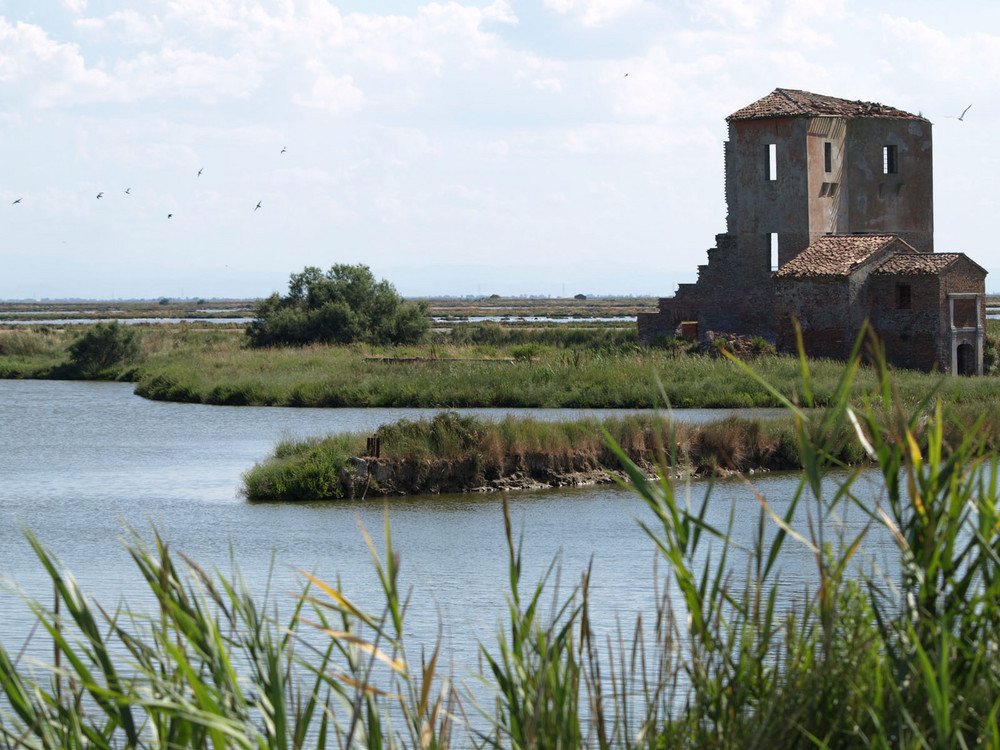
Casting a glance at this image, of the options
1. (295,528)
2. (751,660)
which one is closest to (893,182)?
(295,528)

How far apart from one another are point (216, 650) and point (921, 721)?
250 centimetres

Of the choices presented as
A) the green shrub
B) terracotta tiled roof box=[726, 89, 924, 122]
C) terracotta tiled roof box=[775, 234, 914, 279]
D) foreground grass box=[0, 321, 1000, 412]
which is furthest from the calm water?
the green shrub

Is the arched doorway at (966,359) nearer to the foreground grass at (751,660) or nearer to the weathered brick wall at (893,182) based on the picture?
the weathered brick wall at (893,182)

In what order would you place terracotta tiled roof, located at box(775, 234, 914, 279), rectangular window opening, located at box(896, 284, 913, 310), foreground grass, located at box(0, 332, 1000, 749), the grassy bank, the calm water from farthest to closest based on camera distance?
terracotta tiled roof, located at box(775, 234, 914, 279), rectangular window opening, located at box(896, 284, 913, 310), the grassy bank, the calm water, foreground grass, located at box(0, 332, 1000, 749)

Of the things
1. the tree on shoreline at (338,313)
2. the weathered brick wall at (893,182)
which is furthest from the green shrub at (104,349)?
the weathered brick wall at (893,182)

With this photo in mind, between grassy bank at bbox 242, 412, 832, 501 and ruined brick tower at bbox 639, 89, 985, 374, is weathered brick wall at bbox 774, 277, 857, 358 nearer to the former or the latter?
ruined brick tower at bbox 639, 89, 985, 374

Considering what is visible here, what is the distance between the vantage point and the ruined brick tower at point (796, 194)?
43.0 metres

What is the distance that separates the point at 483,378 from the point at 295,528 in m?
20.0

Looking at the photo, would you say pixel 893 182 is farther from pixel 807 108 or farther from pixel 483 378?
pixel 483 378

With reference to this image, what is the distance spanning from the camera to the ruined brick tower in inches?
1694

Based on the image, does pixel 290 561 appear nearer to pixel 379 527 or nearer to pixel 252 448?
pixel 379 527

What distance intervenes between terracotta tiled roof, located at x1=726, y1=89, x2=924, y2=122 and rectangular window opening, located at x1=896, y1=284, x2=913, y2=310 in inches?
300

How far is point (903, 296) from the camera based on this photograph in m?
38.3

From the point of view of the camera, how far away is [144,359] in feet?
169
